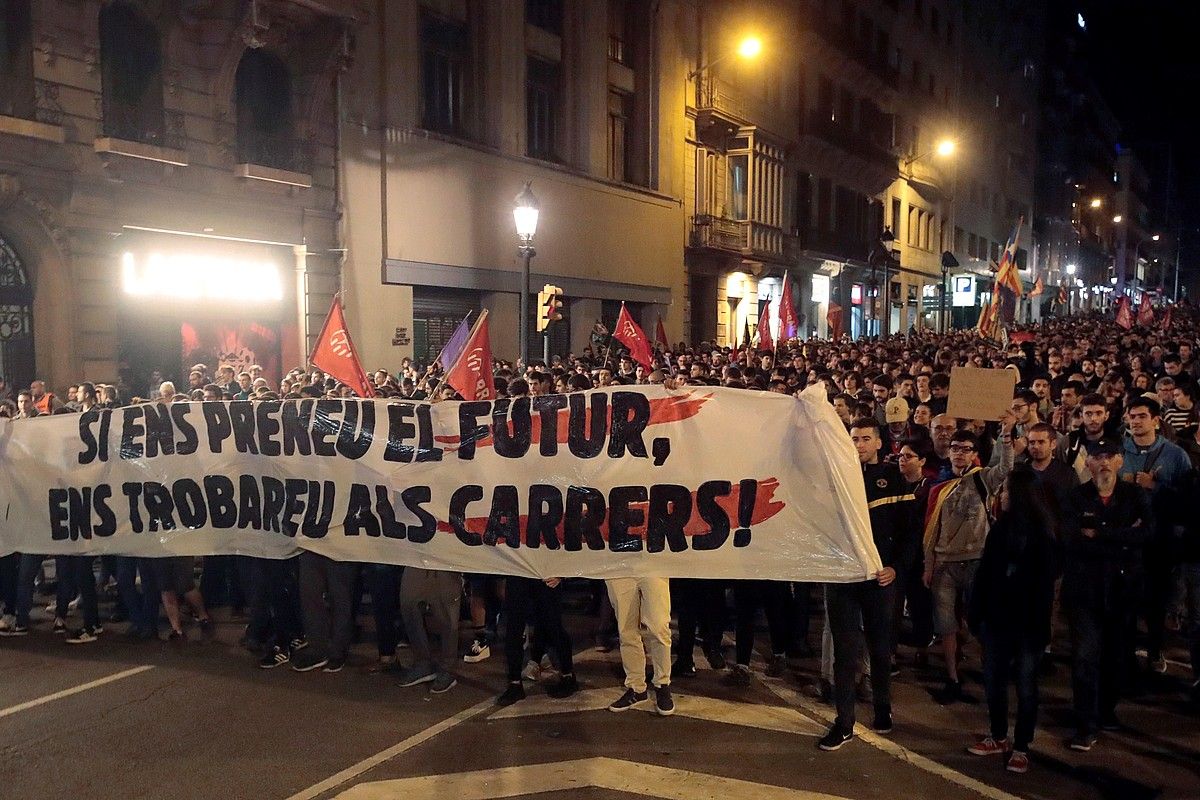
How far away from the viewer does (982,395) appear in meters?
8.05

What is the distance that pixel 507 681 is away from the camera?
22.4 feet

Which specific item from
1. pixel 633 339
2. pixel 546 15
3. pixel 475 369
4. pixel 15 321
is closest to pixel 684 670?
pixel 475 369

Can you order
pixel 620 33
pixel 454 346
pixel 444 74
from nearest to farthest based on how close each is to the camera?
1. pixel 454 346
2. pixel 444 74
3. pixel 620 33

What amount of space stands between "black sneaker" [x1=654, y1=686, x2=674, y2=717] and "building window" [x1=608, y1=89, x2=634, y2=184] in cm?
2308

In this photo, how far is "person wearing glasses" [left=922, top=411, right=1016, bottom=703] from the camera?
6758mm

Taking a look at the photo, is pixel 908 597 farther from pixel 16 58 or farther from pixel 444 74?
pixel 444 74

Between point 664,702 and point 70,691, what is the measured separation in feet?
12.5

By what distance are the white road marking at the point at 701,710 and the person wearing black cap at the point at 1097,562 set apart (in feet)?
4.93

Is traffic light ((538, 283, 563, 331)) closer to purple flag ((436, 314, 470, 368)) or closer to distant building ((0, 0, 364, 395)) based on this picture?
purple flag ((436, 314, 470, 368))

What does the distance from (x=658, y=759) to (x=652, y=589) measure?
1.09 meters

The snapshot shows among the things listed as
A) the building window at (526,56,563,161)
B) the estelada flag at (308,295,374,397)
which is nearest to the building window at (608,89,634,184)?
the building window at (526,56,563,161)

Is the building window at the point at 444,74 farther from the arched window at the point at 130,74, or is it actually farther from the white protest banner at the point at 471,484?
the white protest banner at the point at 471,484

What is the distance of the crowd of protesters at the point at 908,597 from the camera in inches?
226

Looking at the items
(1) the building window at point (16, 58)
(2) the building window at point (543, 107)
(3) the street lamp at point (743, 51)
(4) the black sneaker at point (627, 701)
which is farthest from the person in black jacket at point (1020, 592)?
(2) the building window at point (543, 107)
